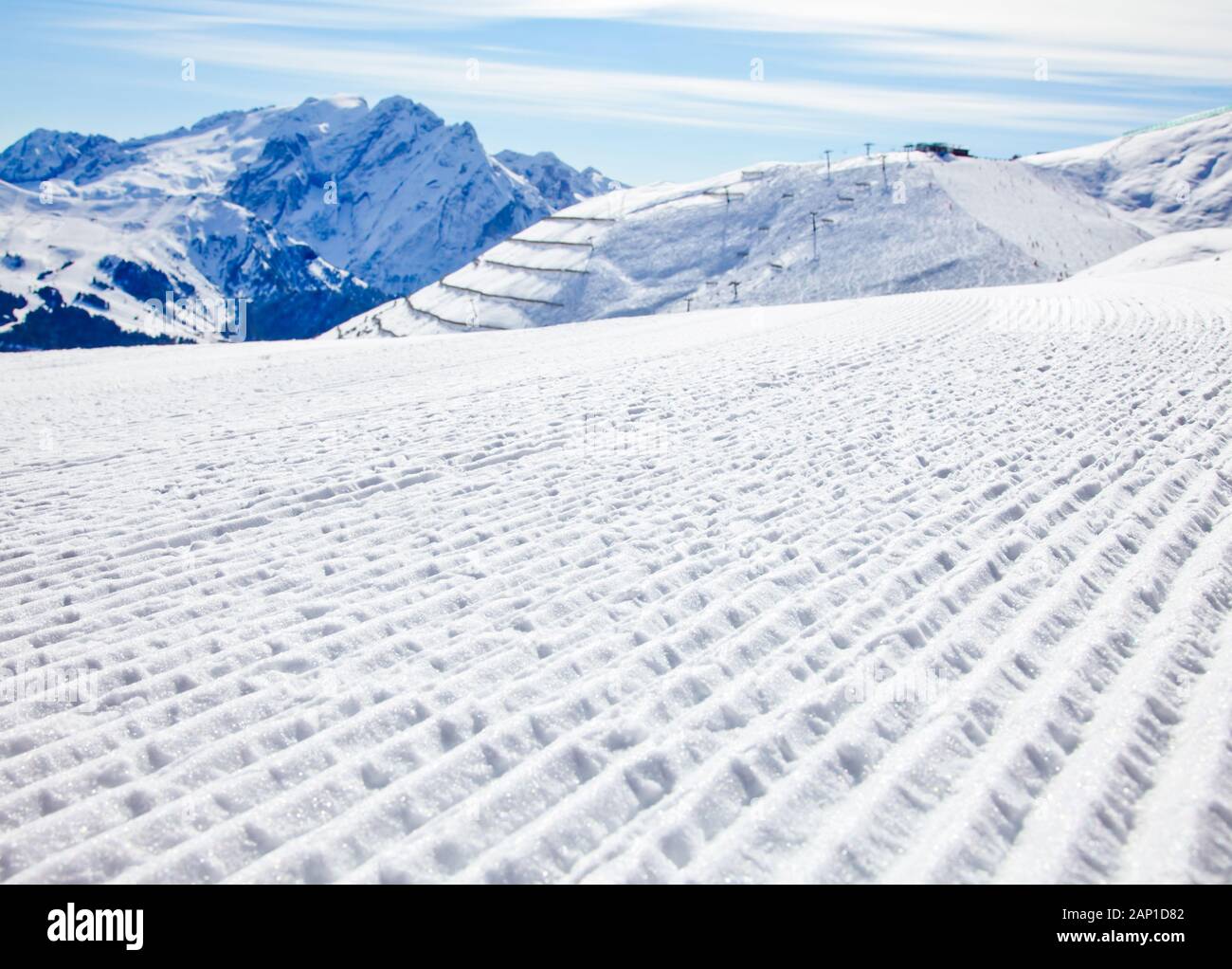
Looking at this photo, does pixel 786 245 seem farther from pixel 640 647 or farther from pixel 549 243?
pixel 640 647

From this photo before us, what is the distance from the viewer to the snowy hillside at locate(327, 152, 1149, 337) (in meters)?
75.3

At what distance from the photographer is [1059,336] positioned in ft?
58.7

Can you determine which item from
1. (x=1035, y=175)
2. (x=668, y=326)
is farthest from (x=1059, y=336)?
(x=1035, y=175)

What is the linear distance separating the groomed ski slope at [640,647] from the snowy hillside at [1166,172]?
107 m

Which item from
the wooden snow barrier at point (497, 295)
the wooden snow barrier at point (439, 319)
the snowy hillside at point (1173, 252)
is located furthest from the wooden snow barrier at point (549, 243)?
the snowy hillside at point (1173, 252)

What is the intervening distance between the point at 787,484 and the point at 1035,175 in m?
118

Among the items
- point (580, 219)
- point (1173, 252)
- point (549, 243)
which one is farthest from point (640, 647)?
point (580, 219)

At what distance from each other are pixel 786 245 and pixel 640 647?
86.6m

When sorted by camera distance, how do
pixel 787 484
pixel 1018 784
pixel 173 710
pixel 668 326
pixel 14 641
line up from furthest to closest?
pixel 668 326 < pixel 787 484 < pixel 14 641 < pixel 173 710 < pixel 1018 784

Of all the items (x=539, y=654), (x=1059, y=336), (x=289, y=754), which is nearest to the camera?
(x=289, y=754)

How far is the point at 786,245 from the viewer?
8681cm

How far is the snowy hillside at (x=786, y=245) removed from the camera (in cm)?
7531
